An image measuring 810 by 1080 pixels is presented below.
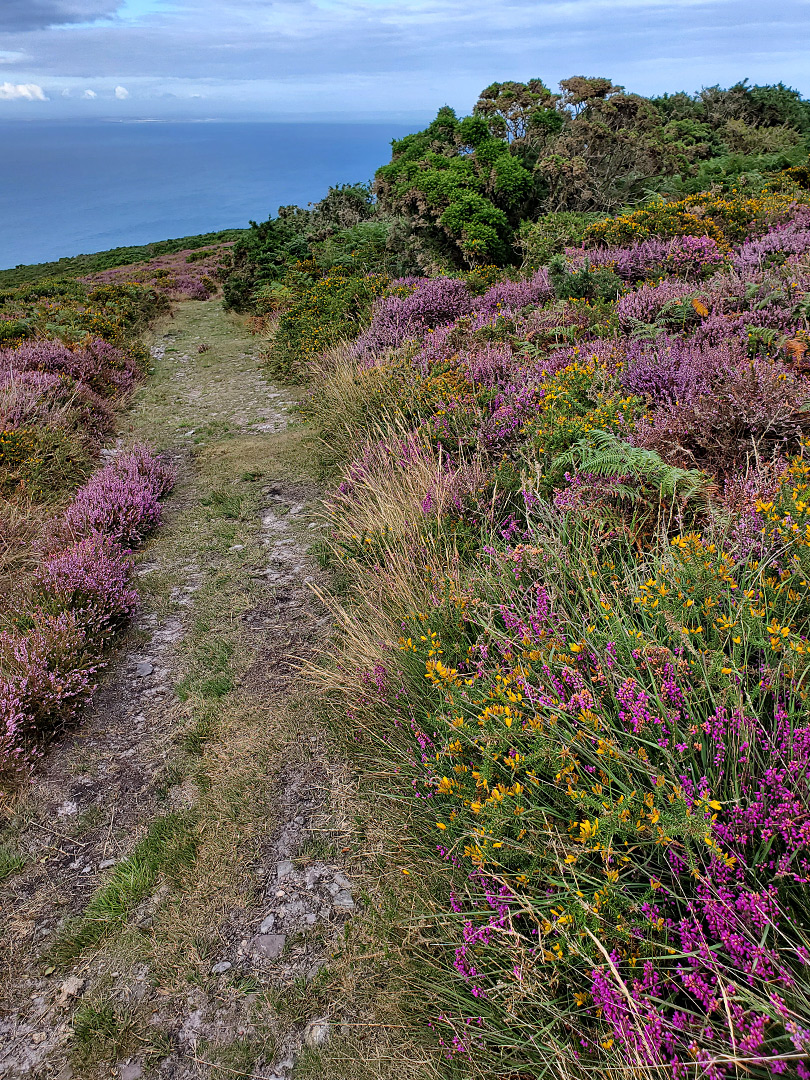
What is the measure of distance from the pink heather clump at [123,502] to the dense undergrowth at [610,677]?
96.3 inches

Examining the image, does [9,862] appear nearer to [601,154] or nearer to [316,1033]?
[316,1033]

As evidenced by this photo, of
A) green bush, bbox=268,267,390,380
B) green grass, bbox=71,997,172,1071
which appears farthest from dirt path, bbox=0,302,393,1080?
green bush, bbox=268,267,390,380

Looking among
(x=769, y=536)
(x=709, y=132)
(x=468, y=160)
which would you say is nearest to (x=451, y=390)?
(x=769, y=536)

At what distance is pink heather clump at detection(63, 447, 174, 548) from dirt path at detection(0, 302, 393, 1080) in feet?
3.26

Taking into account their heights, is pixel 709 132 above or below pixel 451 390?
above

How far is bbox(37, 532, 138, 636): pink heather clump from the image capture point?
4.90m

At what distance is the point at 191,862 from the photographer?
10.4 feet

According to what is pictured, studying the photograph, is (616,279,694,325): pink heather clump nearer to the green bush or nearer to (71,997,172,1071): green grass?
the green bush

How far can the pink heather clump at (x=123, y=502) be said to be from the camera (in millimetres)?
6277

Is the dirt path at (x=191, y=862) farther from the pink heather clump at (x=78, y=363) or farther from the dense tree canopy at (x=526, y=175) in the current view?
the dense tree canopy at (x=526, y=175)

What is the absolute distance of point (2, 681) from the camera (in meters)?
3.99

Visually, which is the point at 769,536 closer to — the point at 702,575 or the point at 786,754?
the point at 702,575

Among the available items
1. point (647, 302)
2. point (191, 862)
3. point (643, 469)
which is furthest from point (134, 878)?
point (647, 302)

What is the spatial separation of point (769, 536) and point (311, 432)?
23.2 ft
